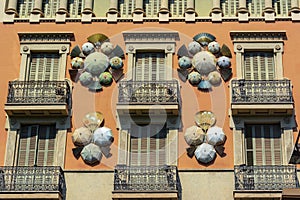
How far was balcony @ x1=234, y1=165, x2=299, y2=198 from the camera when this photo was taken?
26.6 meters

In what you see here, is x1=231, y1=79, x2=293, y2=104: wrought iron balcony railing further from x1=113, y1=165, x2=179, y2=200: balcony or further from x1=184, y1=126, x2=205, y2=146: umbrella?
x1=113, y1=165, x2=179, y2=200: balcony

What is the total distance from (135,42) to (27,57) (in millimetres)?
4379

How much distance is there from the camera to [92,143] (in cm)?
2850

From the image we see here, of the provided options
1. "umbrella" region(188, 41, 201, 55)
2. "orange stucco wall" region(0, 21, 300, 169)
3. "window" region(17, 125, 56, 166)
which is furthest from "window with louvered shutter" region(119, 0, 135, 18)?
"window" region(17, 125, 56, 166)

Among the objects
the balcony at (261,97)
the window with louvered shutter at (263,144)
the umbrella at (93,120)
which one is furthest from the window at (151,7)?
the window with louvered shutter at (263,144)

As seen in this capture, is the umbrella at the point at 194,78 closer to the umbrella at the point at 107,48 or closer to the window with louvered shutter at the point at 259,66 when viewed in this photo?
the window with louvered shutter at the point at 259,66

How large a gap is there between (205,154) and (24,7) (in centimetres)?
1014

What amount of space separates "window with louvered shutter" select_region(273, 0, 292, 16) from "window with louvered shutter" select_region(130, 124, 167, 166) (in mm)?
7023

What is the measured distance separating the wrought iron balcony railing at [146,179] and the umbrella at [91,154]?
1.00 meters

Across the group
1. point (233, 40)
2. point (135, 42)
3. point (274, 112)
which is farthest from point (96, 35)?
point (274, 112)

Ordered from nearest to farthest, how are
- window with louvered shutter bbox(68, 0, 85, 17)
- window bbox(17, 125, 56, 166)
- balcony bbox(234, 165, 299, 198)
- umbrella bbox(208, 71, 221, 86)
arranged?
1. balcony bbox(234, 165, 299, 198)
2. window bbox(17, 125, 56, 166)
3. umbrella bbox(208, 71, 221, 86)
4. window with louvered shutter bbox(68, 0, 85, 17)

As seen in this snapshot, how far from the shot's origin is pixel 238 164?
91.8 feet

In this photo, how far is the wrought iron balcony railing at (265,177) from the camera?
26922 mm

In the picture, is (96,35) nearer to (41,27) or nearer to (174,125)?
(41,27)
